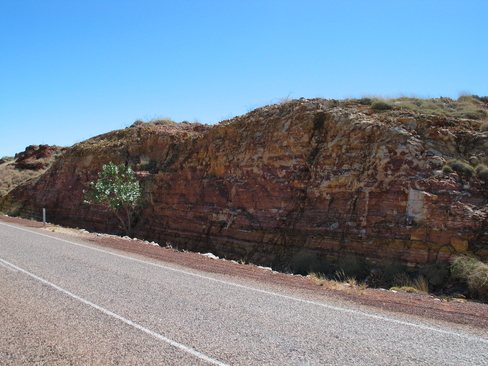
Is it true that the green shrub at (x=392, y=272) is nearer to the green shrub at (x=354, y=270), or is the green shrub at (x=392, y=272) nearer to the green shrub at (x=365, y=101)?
the green shrub at (x=354, y=270)

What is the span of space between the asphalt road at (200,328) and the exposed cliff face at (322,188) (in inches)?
257

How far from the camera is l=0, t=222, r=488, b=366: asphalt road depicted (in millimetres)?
4477

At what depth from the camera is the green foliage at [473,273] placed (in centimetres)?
959

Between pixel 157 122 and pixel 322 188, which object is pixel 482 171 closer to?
pixel 322 188

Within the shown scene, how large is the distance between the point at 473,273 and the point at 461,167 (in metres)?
4.26

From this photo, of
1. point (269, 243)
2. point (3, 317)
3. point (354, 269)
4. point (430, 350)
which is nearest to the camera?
point (430, 350)

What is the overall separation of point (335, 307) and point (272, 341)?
2.35m

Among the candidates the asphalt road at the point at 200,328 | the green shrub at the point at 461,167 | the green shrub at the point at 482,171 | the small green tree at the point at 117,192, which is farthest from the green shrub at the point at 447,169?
the small green tree at the point at 117,192

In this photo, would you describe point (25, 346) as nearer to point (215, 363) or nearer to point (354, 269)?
point (215, 363)

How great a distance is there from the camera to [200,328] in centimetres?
541

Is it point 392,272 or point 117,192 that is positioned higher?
point 117,192

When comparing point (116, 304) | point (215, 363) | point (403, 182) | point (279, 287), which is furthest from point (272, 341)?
point (403, 182)

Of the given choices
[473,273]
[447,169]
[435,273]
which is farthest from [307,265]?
[447,169]

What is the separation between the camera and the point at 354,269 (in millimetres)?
12758
